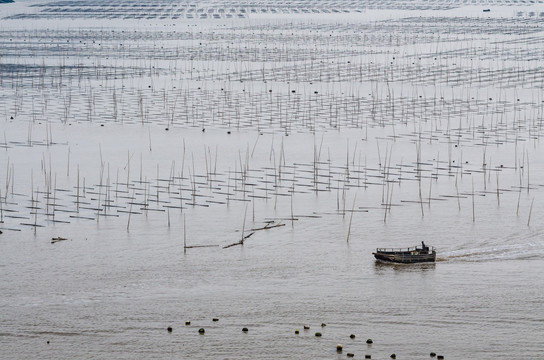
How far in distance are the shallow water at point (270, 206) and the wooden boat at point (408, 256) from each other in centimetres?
35

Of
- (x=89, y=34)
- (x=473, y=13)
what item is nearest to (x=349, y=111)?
(x=89, y=34)

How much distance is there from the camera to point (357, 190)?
4469 cm

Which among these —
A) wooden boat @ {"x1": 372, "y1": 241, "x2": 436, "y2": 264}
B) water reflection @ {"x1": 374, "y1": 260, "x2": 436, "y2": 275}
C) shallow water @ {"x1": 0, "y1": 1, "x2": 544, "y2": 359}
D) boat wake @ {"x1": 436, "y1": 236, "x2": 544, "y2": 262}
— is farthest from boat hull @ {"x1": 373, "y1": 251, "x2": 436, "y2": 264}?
boat wake @ {"x1": 436, "y1": 236, "x2": 544, "y2": 262}

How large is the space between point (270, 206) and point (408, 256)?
7.55 meters

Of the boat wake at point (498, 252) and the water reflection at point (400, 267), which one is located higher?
the boat wake at point (498, 252)

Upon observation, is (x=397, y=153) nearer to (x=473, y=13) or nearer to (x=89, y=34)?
(x=89, y=34)

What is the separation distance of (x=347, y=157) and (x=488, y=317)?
56.9ft

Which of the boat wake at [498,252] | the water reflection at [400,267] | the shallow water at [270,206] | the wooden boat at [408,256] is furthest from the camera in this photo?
the boat wake at [498,252]

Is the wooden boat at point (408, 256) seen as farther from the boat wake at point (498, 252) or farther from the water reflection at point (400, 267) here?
the boat wake at point (498, 252)

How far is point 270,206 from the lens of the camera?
42.6m

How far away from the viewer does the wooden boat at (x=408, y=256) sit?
36.2 m

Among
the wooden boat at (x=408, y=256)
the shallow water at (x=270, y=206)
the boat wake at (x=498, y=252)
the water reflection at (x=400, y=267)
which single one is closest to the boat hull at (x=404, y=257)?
the wooden boat at (x=408, y=256)

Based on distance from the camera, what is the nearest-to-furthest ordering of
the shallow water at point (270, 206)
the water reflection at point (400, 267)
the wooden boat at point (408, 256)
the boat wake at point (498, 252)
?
the shallow water at point (270, 206), the water reflection at point (400, 267), the wooden boat at point (408, 256), the boat wake at point (498, 252)

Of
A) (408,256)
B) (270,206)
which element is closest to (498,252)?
(408,256)
